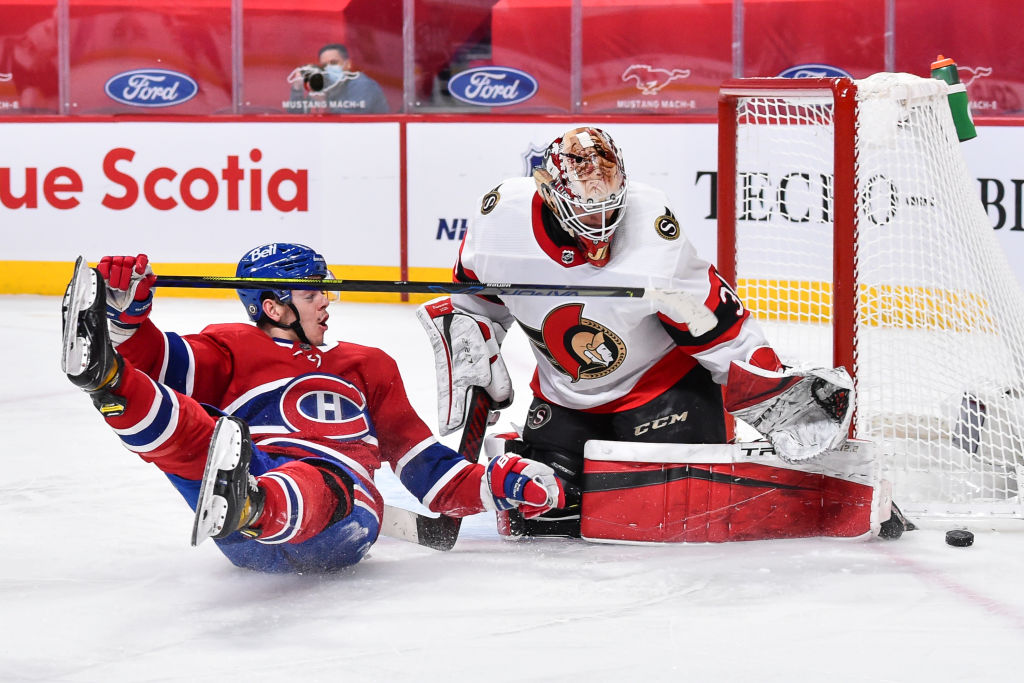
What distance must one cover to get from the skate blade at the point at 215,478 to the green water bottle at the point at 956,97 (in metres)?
1.68

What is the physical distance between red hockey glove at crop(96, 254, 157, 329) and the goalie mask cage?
129 centimetres

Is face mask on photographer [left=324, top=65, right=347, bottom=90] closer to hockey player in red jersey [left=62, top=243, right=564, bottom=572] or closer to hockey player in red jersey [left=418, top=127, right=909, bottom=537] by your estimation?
hockey player in red jersey [left=418, top=127, right=909, bottom=537]

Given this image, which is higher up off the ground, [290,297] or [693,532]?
[290,297]

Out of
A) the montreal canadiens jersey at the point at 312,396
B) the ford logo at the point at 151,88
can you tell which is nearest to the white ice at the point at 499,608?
the montreal canadiens jersey at the point at 312,396

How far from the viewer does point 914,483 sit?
110 inches

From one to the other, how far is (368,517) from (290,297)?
1.35 ft

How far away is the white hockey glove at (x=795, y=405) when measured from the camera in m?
2.28

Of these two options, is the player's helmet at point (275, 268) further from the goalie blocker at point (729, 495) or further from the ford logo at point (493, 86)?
the ford logo at point (493, 86)

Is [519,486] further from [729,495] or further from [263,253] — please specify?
[263,253]

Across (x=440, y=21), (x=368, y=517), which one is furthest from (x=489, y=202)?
(x=440, y=21)

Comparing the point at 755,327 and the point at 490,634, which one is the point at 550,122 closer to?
the point at 755,327

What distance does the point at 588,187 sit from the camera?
229 centimetres

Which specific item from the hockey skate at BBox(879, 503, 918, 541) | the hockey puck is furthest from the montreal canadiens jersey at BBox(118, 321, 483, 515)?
the hockey puck

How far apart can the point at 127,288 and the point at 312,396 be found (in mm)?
360
